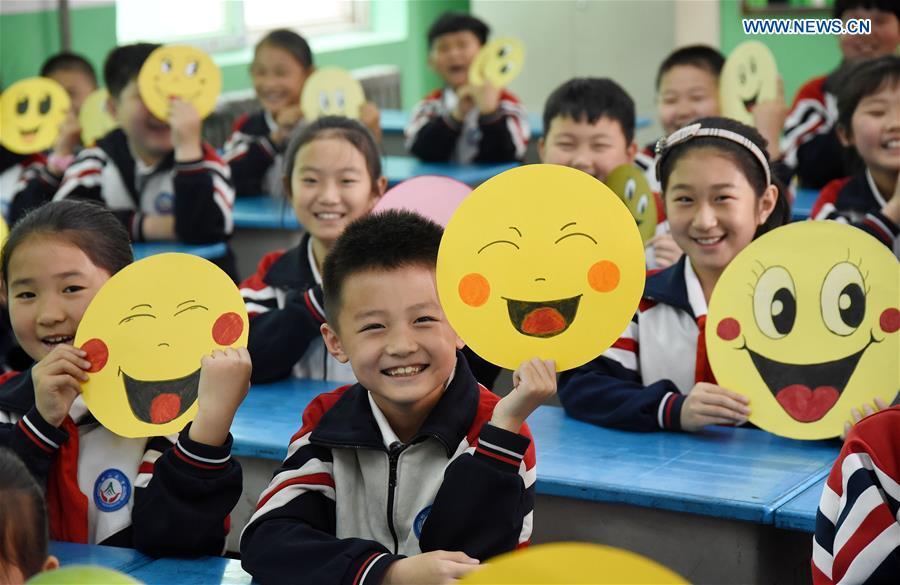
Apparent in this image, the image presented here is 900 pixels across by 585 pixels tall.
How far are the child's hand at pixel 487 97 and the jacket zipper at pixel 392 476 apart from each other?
12.2 ft

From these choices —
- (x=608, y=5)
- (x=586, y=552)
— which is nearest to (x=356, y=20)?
(x=608, y=5)

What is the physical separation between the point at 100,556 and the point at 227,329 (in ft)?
1.17

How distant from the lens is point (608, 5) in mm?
7391

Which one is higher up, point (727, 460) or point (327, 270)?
point (327, 270)

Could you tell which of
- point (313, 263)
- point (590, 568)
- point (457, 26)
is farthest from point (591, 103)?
point (457, 26)

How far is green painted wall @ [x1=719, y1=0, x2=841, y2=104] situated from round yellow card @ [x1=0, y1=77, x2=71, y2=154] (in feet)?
15.0

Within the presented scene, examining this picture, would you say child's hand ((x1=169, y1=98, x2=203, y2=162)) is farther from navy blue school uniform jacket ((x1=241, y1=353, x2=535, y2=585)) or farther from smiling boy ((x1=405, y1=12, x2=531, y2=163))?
navy blue school uniform jacket ((x1=241, y1=353, x2=535, y2=585))

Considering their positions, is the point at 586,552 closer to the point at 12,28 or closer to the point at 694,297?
the point at 694,297

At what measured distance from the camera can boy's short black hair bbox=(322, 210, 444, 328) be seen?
1.74m

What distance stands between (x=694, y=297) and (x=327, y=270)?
0.87 metres

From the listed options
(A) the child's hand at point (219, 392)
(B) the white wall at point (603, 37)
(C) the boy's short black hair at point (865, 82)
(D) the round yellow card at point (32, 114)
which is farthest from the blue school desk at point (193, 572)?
(B) the white wall at point (603, 37)

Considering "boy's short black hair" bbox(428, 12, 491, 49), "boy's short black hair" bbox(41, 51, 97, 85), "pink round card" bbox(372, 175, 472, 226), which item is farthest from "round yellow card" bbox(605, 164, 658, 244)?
"boy's short black hair" bbox(428, 12, 491, 49)

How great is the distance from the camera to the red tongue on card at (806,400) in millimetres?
2104

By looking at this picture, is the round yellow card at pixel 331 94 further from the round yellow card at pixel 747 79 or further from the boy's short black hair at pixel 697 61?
the round yellow card at pixel 747 79
